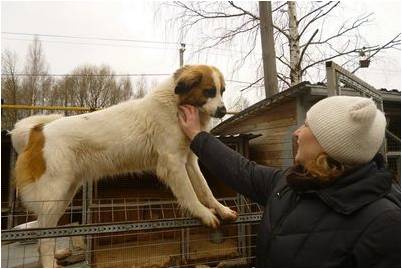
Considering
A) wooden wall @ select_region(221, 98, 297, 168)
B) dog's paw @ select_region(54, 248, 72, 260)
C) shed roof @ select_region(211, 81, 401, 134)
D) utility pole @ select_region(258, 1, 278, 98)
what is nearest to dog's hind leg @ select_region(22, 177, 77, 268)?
dog's paw @ select_region(54, 248, 72, 260)

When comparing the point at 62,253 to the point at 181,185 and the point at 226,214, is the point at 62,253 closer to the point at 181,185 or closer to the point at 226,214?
the point at 181,185

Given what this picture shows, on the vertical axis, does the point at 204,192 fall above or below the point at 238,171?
below

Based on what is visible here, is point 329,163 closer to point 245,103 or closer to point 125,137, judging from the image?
point 125,137

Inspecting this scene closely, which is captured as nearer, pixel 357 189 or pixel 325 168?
pixel 357 189

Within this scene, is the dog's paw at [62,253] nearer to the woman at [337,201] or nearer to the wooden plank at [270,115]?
the woman at [337,201]

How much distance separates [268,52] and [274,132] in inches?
88.5

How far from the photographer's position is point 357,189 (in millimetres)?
1613

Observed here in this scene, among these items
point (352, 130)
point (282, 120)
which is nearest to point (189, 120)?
point (352, 130)

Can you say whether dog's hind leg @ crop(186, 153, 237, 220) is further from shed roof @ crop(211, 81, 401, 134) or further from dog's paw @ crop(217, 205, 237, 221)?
shed roof @ crop(211, 81, 401, 134)

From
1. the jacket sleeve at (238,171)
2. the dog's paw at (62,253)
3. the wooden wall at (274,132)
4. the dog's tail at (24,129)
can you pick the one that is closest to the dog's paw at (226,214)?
the jacket sleeve at (238,171)

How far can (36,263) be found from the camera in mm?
3609

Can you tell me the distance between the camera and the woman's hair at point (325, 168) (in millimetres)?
1725

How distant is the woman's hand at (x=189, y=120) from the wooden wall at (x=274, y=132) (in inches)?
204

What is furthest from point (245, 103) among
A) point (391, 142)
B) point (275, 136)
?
point (391, 142)
